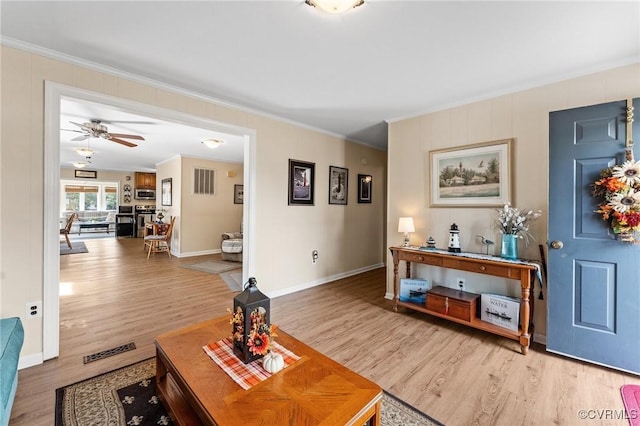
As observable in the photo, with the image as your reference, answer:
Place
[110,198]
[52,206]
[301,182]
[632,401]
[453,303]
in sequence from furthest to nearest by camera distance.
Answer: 1. [110,198]
2. [301,182]
3. [453,303]
4. [52,206]
5. [632,401]

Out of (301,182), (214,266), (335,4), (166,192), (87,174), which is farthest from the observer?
(87,174)

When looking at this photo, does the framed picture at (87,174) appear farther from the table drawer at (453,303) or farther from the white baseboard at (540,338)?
the white baseboard at (540,338)

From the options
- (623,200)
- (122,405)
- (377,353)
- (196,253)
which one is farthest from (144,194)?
(623,200)

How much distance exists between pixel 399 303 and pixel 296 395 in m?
2.29

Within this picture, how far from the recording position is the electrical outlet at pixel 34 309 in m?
2.13

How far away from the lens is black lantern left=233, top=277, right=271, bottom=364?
1439 millimetres

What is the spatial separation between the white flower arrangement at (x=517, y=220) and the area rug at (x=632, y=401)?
1.24 meters

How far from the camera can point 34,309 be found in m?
2.15

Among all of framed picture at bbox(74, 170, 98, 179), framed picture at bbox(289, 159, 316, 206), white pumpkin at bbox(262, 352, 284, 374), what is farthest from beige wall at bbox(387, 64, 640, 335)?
framed picture at bbox(74, 170, 98, 179)

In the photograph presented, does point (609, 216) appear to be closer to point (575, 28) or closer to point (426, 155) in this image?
point (575, 28)

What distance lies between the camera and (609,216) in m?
2.10

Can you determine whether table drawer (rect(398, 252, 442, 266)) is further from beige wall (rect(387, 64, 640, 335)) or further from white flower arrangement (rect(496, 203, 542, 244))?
white flower arrangement (rect(496, 203, 542, 244))

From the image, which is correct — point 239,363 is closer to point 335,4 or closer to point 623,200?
point 335,4

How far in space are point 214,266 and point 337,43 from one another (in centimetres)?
483
